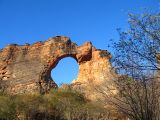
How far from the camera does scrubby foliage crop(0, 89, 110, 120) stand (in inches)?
1487

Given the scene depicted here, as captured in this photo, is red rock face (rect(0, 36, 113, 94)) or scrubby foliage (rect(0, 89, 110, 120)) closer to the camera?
scrubby foliage (rect(0, 89, 110, 120))

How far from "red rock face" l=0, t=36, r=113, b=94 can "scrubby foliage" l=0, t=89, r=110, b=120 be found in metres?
8.60

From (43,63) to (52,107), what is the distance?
14.1 metres

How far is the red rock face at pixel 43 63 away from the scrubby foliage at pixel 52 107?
28.2ft

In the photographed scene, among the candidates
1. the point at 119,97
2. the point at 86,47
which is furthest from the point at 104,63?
the point at 119,97

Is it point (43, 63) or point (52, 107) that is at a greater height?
point (43, 63)

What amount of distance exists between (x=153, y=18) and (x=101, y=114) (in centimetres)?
2489

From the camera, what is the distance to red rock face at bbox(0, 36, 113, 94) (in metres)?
53.2

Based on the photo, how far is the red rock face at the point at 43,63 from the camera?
175 feet

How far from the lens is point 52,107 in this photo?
138 feet

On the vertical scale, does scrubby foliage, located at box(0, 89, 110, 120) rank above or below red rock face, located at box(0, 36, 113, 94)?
below

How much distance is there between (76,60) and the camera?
5609 cm

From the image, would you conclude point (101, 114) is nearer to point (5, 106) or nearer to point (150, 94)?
point (5, 106)

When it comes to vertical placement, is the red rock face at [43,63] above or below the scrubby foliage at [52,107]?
above
